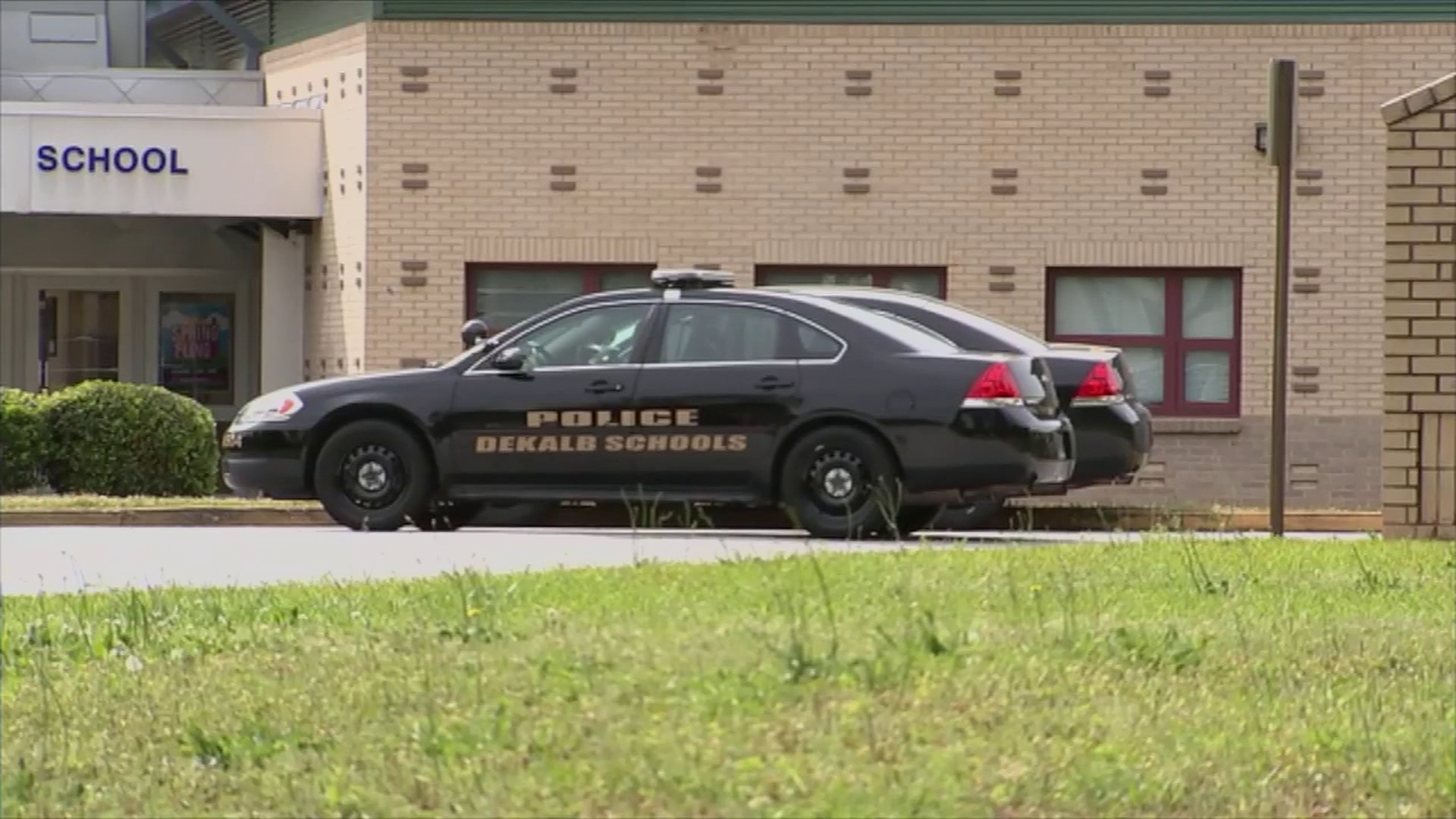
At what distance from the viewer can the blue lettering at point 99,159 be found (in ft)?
99.5

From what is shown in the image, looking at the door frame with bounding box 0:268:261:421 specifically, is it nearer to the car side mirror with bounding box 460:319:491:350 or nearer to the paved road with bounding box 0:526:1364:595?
the paved road with bounding box 0:526:1364:595

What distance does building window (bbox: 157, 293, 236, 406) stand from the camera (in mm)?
34875

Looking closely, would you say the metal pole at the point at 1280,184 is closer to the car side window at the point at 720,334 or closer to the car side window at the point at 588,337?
the car side window at the point at 720,334

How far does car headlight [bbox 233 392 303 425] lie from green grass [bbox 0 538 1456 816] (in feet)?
27.9

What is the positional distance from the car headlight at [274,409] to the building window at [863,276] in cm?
982

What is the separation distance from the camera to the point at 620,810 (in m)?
7.47

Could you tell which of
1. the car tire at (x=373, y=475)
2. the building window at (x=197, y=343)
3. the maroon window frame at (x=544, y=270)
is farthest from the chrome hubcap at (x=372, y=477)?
the building window at (x=197, y=343)

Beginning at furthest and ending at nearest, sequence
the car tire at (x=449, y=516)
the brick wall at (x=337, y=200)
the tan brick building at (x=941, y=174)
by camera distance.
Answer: the brick wall at (x=337, y=200) < the tan brick building at (x=941, y=174) < the car tire at (x=449, y=516)

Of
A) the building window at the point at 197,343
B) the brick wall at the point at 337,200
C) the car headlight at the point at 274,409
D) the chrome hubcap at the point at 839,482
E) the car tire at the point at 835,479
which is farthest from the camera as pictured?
the building window at the point at 197,343

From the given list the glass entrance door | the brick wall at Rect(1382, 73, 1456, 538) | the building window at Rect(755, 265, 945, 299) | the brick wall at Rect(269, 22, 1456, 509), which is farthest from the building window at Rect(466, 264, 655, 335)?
the brick wall at Rect(1382, 73, 1456, 538)

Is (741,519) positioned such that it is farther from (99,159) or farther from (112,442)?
(99,159)

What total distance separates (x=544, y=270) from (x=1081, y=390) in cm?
994

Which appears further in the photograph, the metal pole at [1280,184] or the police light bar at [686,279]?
the police light bar at [686,279]

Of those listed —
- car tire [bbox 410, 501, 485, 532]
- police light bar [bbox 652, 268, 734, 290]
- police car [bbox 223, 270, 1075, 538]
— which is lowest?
car tire [bbox 410, 501, 485, 532]
